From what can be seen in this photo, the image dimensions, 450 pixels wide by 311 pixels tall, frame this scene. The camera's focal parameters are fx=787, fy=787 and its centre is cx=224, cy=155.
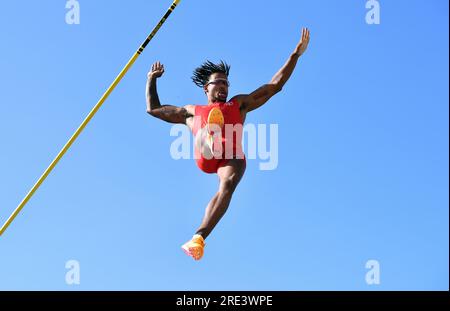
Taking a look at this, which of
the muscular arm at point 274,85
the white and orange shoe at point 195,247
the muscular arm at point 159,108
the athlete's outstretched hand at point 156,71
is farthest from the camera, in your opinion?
the athlete's outstretched hand at point 156,71

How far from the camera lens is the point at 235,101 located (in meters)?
13.1

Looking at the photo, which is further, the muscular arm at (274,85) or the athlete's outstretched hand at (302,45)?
the athlete's outstretched hand at (302,45)

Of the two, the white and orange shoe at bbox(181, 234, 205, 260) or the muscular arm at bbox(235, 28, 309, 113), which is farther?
the muscular arm at bbox(235, 28, 309, 113)

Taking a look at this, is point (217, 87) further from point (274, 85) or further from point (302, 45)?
point (302, 45)

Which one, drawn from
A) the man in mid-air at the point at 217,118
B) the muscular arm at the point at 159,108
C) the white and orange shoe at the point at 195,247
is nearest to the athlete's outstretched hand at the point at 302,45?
the man in mid-air at the point at 217,118

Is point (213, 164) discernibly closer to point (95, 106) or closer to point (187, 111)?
point (187, 111)

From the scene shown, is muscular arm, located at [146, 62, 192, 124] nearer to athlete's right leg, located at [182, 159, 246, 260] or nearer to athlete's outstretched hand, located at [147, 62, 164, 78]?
athlete's outstretched hand, located at [147, 62, 164, 78]

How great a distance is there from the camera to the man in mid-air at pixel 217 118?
39.3ft

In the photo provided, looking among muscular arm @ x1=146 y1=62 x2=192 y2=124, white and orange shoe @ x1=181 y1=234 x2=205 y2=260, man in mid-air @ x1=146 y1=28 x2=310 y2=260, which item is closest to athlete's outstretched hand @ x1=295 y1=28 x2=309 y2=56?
man in mid-air @ x1=146 y1=28 x2=310 y2=260

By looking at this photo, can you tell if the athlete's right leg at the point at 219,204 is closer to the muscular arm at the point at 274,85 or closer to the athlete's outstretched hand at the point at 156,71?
the muscular arm at the point at 274,85

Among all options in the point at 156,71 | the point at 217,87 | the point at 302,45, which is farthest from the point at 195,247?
the point at 302,45

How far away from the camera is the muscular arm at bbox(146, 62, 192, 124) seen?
13281 mm
